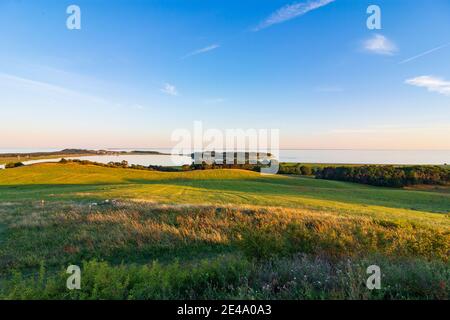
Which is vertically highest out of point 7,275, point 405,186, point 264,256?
point 264,256

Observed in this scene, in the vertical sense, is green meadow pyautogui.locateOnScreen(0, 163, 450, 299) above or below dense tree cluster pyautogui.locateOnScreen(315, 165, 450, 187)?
above

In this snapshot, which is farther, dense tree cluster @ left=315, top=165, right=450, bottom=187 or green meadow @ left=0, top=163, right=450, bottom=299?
dense tree cluster @ left=315, top=165, right=450, bottom=187

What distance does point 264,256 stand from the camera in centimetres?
579

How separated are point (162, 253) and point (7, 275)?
3.86m

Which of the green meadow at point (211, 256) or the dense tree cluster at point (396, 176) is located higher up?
the green meadow at point (211, 256)

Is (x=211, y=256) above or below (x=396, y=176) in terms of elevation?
above

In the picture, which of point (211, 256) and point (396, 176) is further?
point (396, 176)

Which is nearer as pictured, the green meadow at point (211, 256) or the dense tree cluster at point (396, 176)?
the green meadow at point (211, 256)
